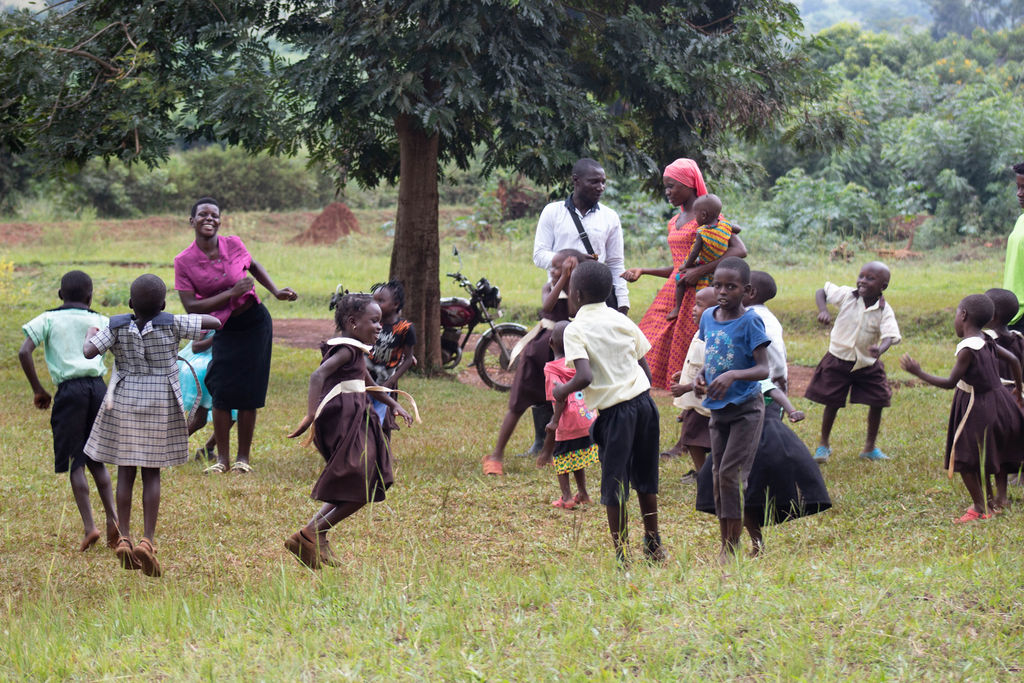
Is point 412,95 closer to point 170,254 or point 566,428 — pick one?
point 566,428

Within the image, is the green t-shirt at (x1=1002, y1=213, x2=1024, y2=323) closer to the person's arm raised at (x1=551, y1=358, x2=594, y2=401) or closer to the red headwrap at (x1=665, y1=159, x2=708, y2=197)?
the red headwrap at (x1=665, y1=159, x2=708, y2=197)

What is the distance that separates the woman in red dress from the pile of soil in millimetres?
26156

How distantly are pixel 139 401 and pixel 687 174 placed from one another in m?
3.91

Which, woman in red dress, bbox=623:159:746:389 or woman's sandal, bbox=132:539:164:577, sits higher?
woman in red dress, bbox=623:159:746:389

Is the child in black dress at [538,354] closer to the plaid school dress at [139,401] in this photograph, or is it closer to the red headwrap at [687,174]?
the red headwrap at [687,174]

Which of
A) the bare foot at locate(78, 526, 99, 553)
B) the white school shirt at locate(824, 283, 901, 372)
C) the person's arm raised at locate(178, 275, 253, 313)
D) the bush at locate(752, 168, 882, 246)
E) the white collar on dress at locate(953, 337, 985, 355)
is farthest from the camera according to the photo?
the bush at locate(752, 168, 882, 246)

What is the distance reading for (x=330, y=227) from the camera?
33.4m

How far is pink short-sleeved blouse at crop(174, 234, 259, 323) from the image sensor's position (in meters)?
7.04

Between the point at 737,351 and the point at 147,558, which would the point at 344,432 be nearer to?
the point at 147,558

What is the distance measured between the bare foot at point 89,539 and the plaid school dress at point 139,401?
1.74 feet

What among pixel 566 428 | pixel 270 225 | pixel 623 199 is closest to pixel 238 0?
pixel 566 428

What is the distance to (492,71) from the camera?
1051 cm

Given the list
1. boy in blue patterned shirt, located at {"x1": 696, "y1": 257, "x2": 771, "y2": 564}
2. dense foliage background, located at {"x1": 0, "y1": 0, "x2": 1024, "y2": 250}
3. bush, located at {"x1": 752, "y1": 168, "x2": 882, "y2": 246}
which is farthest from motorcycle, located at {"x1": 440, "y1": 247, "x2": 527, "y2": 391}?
bush, located at {"x1": 752, "y1": 168, "x2": 882, "y2": 246}

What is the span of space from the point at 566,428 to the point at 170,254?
2696cm
